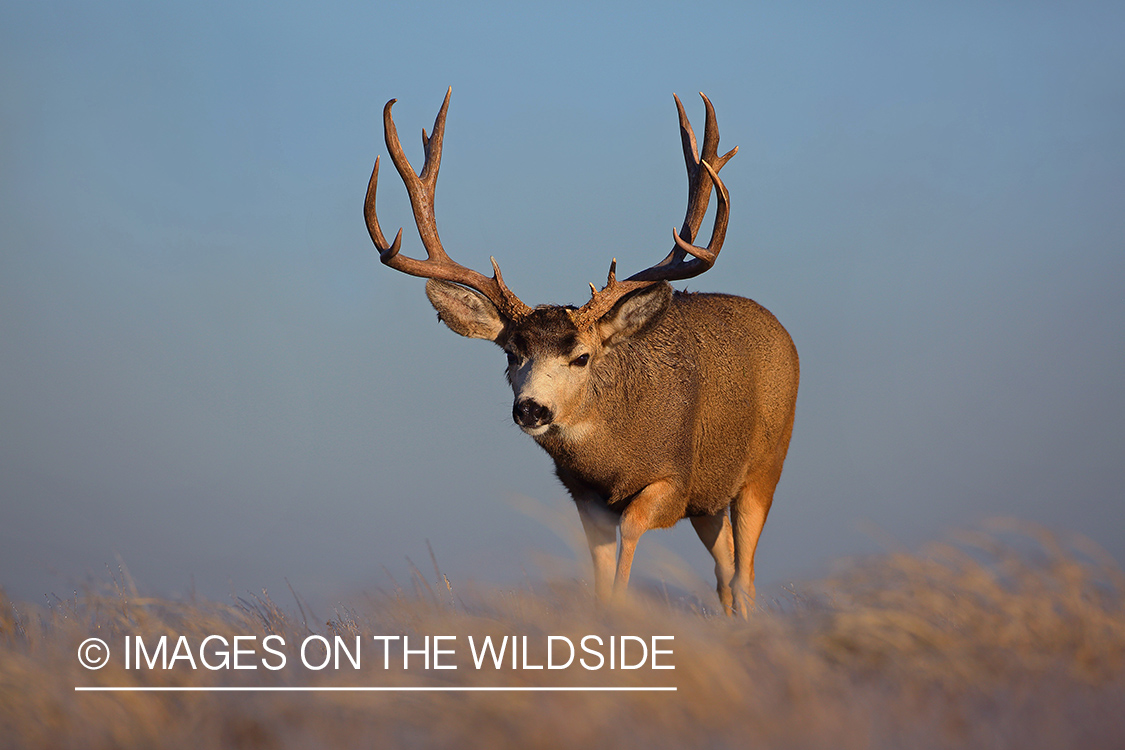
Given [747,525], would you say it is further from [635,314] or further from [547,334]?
[547,334]

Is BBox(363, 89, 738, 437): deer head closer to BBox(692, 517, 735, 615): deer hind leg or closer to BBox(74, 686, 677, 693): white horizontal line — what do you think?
BBox(692, 517, 735, 615): deer hind leg

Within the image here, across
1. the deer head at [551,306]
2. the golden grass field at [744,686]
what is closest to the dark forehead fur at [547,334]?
the deer head at [551,306]

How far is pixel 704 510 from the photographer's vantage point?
31.8ft

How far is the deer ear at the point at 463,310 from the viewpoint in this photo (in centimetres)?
917

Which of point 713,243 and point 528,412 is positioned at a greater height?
point 713,243

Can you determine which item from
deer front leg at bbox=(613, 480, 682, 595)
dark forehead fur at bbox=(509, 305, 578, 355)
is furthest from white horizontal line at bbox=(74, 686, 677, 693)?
dark forehead fur at bbox=(509, 305, 578, 355)

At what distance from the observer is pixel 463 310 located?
920 cm

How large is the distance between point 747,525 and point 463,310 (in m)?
3.51

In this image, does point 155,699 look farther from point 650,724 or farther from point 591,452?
point 591,452

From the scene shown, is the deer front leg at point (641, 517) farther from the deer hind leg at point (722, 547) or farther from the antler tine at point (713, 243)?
the antler tine at point (713, 243)

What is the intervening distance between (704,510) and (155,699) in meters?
6.27

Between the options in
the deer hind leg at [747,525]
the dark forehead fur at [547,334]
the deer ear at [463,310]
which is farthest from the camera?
the deer hind leg at [747,525]

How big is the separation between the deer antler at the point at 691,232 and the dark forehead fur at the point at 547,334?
143mm

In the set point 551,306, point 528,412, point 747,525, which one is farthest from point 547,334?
point 747,525
